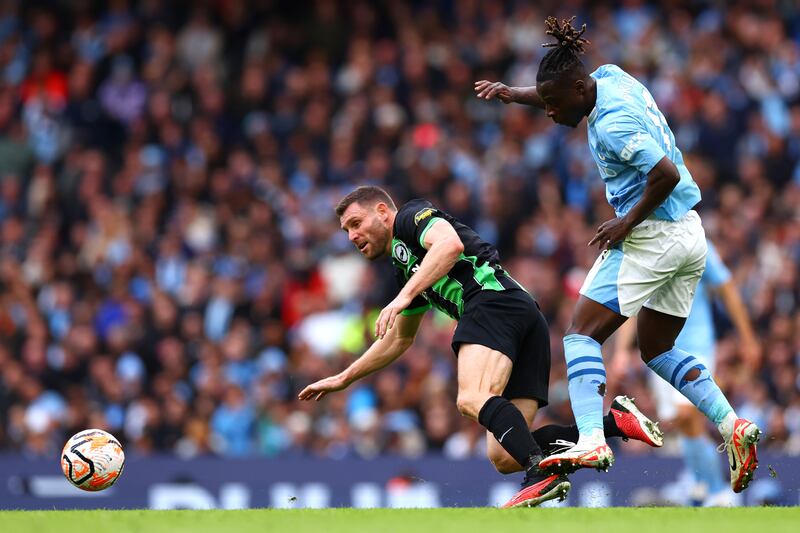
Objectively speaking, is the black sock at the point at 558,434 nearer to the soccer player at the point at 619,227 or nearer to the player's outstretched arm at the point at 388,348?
the soccer player at the point at 619,227

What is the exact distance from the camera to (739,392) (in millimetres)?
11945

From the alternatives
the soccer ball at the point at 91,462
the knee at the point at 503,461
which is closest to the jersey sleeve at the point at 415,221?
the knee at the point at 503,461

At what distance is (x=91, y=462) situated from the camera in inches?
309

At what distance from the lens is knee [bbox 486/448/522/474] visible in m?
7.48

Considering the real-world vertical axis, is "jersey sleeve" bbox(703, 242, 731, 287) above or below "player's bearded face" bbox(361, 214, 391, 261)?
above

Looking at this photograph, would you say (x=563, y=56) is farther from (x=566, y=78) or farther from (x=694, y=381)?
(x=694, y=381)

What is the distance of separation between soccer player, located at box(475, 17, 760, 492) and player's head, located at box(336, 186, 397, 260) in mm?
1125

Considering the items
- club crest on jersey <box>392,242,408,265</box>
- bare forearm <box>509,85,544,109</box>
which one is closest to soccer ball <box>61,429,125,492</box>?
club crest on jersey <box>392,242,408,265</box>

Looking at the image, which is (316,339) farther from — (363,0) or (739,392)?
(363,0)

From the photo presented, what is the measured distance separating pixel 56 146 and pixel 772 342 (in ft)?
32.3

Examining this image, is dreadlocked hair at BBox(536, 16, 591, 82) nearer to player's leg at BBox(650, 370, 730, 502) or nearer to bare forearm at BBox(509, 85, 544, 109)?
bare forearm at BBox(509, 85, 544, 109)

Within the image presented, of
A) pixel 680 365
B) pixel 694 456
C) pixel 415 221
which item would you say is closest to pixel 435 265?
pixel 415 221

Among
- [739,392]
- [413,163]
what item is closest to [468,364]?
[739,392]

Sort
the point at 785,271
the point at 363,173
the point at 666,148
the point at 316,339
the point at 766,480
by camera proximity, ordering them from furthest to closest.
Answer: the point at 363,173 → the point at 316,339 → the point at 785,271 → the point at 766,480 → the point at 666,148
